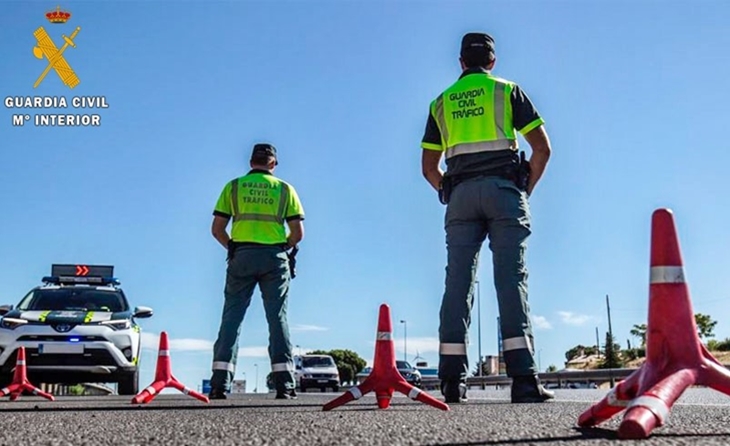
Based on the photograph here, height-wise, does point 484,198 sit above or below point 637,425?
above

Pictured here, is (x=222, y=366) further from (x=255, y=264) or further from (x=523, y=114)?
(x=523, y=114)

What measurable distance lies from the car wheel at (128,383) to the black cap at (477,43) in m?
6.49

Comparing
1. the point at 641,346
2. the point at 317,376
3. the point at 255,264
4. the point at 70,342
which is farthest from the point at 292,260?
the point at 641,346

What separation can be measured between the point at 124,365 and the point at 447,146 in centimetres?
603

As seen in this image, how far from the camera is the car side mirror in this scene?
11274 mm

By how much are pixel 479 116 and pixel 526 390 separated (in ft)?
6.09

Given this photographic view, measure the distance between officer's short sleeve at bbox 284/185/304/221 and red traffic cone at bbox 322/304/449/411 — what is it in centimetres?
254

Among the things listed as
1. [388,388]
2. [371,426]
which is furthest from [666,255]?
[388,388]

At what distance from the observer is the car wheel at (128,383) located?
10.6m

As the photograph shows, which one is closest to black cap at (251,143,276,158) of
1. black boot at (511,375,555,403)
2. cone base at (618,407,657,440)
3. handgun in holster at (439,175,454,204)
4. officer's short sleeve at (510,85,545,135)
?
handgun in holster at (439,175,454,204)

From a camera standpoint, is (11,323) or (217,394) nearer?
(217,394)

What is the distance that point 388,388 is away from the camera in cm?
543

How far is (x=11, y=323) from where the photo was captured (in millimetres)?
10086

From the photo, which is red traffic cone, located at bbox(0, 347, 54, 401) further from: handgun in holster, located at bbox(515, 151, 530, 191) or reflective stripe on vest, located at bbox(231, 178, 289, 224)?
handgun in holster, located at bbox(515, 151, 530, 191)
